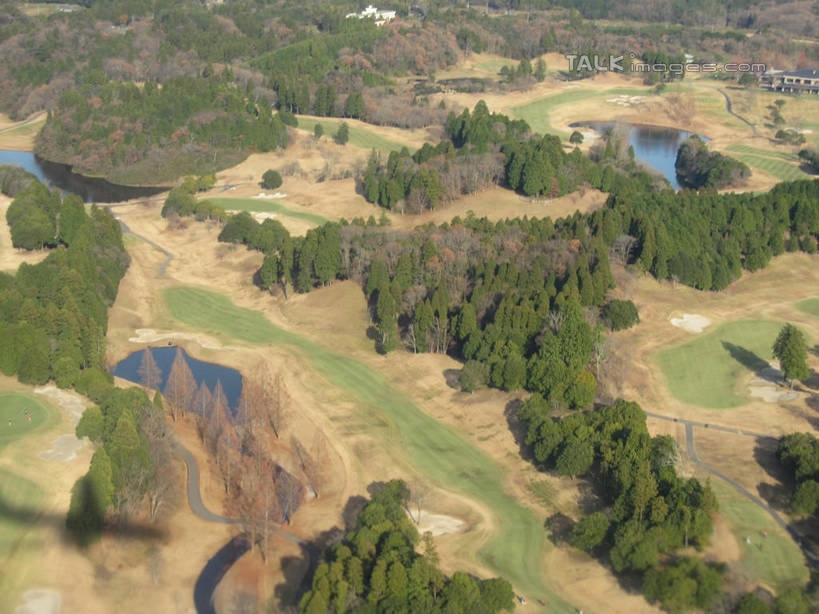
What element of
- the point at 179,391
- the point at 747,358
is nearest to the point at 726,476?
the point at 747,358

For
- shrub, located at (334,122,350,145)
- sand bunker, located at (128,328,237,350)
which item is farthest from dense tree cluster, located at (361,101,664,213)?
sand bunker, located at (128,328,237,350)

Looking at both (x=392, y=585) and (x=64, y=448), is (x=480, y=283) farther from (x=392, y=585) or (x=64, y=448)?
(x=392, y=585)

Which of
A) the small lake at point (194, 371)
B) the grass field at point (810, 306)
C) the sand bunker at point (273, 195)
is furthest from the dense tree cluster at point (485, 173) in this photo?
the small lake at point (194, 371)

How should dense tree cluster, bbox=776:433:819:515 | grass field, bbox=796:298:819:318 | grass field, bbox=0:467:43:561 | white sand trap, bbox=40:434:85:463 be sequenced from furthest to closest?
grass field, bbox=796:298:819:318, white sand trap, bbox=40:434:85:463, dense tree cluster, bbox=776:433:819:515, grass field, bbox=0:467:43:561

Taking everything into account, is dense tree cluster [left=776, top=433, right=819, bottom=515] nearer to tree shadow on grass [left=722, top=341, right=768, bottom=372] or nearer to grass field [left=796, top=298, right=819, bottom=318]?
tree shadow on grass [left=722, top=341, right=768, bottom=372]

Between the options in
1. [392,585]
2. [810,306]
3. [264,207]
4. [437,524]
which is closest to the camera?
[392,585]

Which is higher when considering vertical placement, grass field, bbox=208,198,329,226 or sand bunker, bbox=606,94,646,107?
sand bunker, bbox=606,94,646,107

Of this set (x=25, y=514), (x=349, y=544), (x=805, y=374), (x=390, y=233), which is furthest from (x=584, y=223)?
(x=25, y=514)
